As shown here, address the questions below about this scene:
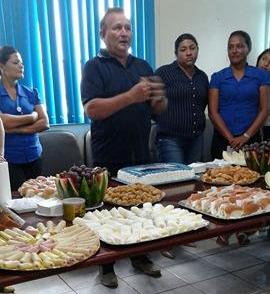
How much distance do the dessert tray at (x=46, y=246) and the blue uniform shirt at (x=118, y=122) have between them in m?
0.95

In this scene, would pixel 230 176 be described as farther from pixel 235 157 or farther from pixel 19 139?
pixel 19 139

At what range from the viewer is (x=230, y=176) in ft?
5.86

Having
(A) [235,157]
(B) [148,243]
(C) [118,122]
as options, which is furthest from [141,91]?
(B) [148,243]

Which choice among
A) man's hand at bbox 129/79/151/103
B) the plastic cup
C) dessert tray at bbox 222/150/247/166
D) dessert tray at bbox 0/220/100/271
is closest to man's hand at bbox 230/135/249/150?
dessert tray at bbox 222/150/247/166

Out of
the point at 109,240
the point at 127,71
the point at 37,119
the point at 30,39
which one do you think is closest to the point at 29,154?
the point at 37,119

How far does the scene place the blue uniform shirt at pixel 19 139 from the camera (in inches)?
98.7

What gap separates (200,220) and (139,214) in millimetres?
206

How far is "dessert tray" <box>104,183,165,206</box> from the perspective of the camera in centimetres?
148

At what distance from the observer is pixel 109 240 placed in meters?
1.15

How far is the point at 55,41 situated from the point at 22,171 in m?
1.36

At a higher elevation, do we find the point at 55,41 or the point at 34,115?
the point at 55,41

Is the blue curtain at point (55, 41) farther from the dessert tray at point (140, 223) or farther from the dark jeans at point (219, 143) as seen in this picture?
the dessert tray at point (140, 223)

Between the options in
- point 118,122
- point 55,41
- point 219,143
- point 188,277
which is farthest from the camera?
point 55,41

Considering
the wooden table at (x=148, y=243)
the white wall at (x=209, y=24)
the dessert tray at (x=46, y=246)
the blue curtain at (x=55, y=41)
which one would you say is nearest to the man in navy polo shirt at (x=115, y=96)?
the wooden table at (x=148, y=243)
